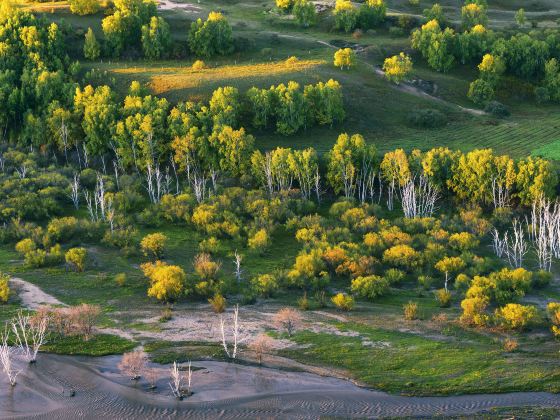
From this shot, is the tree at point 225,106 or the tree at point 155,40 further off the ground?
the tree at point 155,40

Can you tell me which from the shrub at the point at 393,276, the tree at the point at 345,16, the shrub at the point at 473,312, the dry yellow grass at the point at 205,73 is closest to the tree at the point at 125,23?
the dry yellow grass at the point at 205,73

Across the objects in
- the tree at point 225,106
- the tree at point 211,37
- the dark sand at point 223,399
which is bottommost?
the dark sand at point 223,399

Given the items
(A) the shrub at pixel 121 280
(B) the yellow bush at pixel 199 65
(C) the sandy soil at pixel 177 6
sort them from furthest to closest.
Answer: (C) the sandy soil at pixel 177 6, (B) the yellow bush at pixel 199 65, (A) the shrub at pixel 121 280

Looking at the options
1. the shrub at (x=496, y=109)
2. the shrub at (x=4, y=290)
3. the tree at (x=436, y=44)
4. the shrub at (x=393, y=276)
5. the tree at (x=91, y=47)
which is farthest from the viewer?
the tree at (x=436, y=44)

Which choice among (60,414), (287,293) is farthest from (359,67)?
(60,414)

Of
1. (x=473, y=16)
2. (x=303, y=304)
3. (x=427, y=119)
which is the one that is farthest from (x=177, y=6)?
(x=303, y=304)

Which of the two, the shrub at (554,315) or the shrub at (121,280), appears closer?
the shrub at (554,315)

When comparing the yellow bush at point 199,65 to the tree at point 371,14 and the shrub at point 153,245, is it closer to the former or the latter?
the tree at point 371,14
